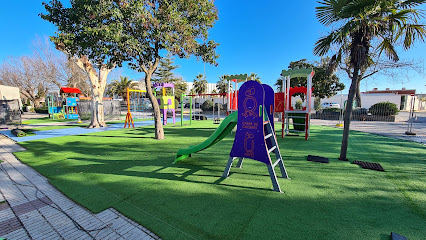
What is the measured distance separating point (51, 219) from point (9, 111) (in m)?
16.3

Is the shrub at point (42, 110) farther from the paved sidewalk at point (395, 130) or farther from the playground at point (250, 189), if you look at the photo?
the paved sidewalk at point (395, 130)

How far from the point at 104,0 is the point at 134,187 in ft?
18.9

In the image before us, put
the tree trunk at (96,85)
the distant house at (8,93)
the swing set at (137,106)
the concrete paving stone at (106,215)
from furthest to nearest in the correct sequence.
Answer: the distant house at (8,93), the swing set at (137,106), the tree trunk at (96,85), the concrete paving stone at (106,215)

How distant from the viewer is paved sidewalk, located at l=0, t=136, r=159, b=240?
7.79 feet

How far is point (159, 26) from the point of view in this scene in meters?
6.75

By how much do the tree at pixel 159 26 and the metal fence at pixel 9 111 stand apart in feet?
38.3

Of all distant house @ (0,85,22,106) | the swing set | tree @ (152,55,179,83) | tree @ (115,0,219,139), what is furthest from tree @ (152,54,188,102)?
tree @ (115,0,219,139)

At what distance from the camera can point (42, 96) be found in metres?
32.9

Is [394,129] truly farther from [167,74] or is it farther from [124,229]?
[167,74]

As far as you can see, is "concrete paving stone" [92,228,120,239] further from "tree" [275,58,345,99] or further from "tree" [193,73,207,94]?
"tree" [193,73,207,94]

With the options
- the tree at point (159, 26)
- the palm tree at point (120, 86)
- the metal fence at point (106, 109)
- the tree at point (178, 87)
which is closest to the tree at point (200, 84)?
the tree at point (178, 87)

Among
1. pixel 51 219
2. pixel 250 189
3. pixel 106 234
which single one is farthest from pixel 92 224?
pixel 250 189

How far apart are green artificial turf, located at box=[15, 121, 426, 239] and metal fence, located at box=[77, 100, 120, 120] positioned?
43.4 feet

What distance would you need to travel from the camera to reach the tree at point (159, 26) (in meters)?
6.29
